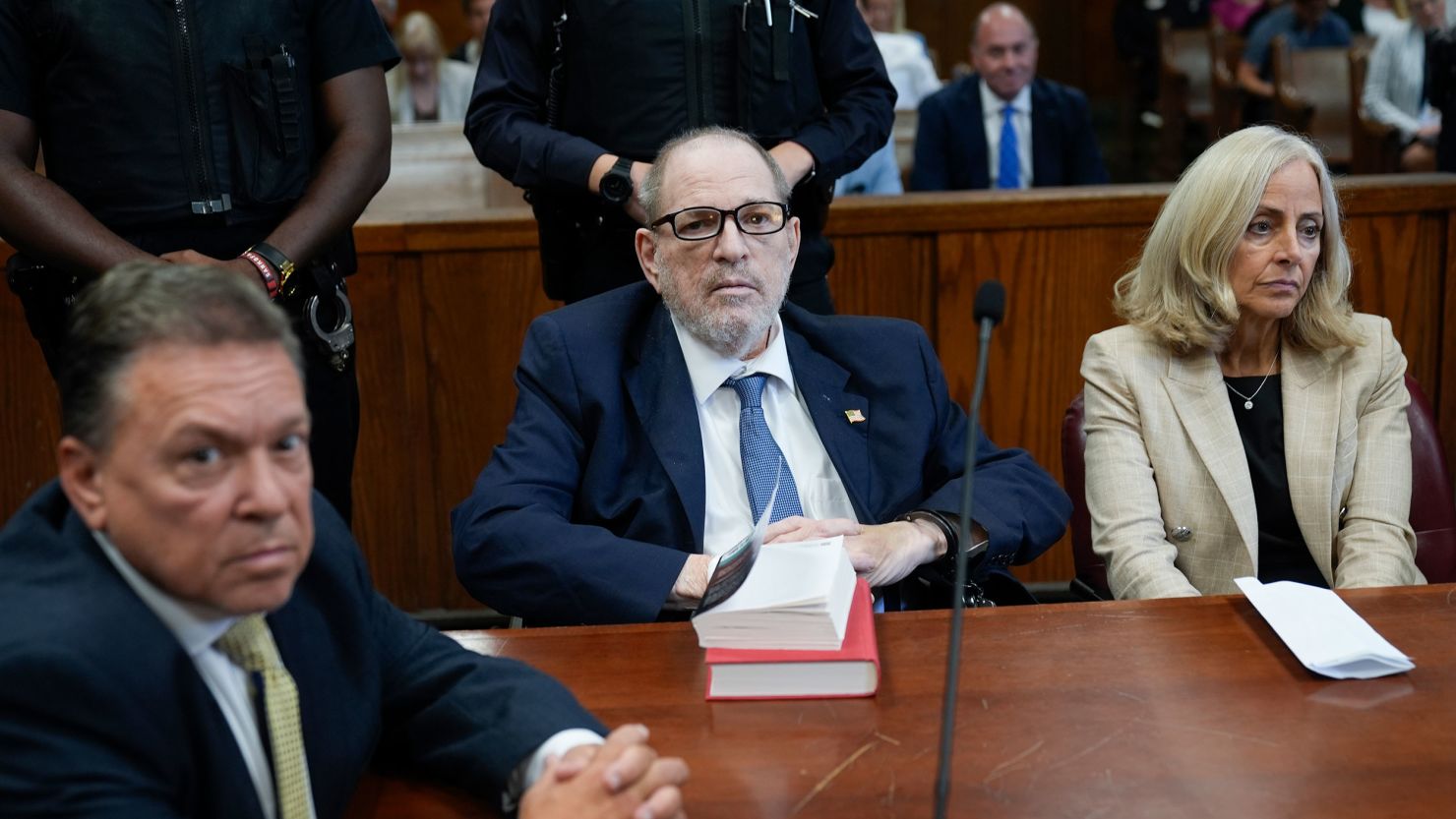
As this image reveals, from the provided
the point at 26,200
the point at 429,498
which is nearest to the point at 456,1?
the point at 429,498

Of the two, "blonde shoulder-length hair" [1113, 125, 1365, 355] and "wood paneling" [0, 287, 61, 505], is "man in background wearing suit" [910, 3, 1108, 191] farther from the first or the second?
"wood paneling" [0, 287, 61, 505]

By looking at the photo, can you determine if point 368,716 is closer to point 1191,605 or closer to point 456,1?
point 1191,605

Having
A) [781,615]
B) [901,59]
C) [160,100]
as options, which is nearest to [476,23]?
[901,59]

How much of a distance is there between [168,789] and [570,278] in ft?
6.68

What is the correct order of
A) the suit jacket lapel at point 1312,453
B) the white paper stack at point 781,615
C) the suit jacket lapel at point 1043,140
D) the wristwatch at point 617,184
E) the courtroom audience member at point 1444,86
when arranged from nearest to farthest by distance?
the white paper stack at point 781,615
the suit jacket lapel at point 1312,453
the wristwatch at point 617,184
the suit jacket lapel at point 1043,140
the courtroom audience member at point 1444,86

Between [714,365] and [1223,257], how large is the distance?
3.06ft

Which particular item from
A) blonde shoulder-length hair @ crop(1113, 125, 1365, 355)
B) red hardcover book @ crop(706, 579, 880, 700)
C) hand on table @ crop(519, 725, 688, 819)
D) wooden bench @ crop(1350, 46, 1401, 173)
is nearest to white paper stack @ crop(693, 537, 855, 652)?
red hardcover book @ crop(706, 579, 880, 700)

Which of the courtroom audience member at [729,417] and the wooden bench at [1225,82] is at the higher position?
the wooden bench at [1225,82]

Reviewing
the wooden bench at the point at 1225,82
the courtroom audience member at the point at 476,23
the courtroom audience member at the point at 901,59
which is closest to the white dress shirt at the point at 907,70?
the courtroom audience member at the point at 901,59

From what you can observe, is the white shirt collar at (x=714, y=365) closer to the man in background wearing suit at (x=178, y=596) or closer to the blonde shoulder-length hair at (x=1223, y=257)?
the blonde shoulder-length hair at (x=1223, y=257)

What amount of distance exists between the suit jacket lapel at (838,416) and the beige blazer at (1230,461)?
1.42 feet

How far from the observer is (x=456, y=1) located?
12180 mm

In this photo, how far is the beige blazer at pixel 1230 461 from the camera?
2650 millimetres

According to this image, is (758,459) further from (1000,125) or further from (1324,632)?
(1000,125)
